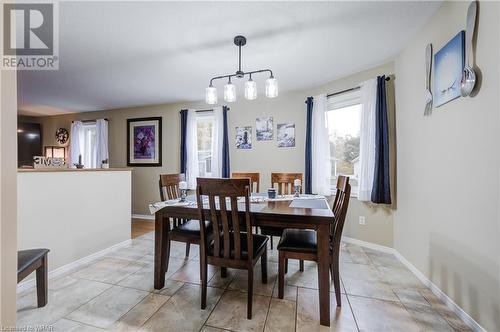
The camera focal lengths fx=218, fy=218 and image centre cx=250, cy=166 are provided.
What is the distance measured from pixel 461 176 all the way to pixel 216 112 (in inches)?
137

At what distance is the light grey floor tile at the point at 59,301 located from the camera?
158 centimetres

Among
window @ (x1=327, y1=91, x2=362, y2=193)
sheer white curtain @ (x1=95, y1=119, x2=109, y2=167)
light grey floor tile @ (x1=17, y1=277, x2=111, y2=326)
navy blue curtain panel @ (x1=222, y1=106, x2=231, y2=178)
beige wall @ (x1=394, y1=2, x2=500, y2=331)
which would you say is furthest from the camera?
sheer white curtain @ (x1=95, y1=119, x2=109, y2=167)

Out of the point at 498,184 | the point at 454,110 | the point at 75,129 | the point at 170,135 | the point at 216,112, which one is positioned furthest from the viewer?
the point at 75,129

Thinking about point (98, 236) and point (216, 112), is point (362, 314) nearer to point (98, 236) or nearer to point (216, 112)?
point (98, 236)

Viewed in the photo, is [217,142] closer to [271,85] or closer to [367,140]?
[271,85]

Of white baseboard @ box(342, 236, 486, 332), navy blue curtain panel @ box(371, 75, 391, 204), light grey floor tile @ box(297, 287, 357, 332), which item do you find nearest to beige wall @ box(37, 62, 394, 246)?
white baseboard @ box(342, 236, 486, 332)

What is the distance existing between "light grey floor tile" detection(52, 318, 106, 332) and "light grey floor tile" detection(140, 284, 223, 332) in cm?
35

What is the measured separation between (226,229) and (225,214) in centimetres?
12

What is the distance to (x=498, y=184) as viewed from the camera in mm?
1319

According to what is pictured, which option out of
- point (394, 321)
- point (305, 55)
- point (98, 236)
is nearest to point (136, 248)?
point (98, 236)

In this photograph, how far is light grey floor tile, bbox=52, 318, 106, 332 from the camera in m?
1.47

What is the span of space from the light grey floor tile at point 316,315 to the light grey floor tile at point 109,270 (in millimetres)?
1715

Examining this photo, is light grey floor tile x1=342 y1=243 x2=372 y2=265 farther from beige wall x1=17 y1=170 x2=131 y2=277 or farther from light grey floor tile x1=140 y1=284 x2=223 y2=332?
beige wall x1=17 y1=170 x2=131 y2=277

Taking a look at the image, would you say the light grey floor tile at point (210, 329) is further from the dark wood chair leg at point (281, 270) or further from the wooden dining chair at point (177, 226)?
the wooden dining chair at point (177, 226)
